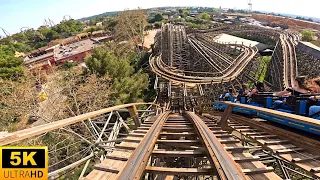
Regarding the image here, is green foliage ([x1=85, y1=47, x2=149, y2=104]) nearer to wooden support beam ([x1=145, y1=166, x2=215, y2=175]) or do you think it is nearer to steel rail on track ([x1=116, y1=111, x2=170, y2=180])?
steel rail on track ([x1=116, y1=111, x2=170, y2=180])

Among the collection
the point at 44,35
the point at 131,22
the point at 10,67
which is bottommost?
the point at 10,67

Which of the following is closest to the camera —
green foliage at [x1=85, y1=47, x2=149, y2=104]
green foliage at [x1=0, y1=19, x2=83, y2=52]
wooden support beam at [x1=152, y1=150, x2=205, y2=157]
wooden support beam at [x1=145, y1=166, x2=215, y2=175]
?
wooden support beam at [x1=145, y1=166, x2=215, y2=175]

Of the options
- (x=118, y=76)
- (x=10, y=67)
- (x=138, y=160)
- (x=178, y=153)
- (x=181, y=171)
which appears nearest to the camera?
(x=181, y=171)

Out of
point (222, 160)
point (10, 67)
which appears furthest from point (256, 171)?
point (10, 67)

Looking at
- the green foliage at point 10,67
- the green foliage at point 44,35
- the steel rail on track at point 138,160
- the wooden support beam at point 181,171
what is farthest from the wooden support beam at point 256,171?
the green foliage at point 44,35

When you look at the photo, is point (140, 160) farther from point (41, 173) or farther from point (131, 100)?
point (131, 100)

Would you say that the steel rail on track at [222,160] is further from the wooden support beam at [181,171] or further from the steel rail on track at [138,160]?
the steel rail on track at [138,160]

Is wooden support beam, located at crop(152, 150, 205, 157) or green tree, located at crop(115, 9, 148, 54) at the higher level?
green tree, located at crop(115, 9, 148, 54)

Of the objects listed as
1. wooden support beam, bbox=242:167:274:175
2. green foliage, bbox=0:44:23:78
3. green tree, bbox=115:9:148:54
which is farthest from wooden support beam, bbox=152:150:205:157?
green tree, bbox=115:9:148:54

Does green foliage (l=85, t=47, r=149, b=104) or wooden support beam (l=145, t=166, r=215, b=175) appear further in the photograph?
green foliage (l=85, t=47, r=149, b=104)

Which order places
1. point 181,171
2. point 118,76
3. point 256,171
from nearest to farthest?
point 256,171, point 181,171, point 118,76

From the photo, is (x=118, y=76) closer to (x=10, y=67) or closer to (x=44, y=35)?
(x=10, y=67)

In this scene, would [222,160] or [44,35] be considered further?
[44,35]
